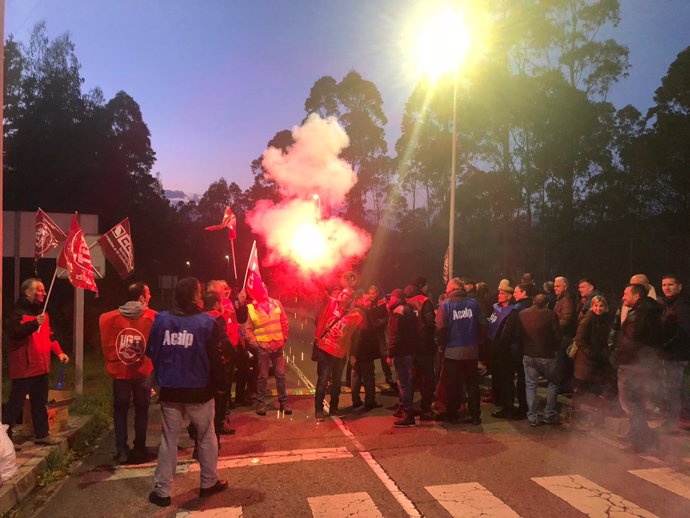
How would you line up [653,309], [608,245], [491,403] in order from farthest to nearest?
[608,245] → [491,403] → [653,309]

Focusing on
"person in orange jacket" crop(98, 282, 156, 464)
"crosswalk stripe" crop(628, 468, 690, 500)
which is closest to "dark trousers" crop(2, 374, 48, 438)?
"person in orange jacket" crop(98, 282, 156, 464)

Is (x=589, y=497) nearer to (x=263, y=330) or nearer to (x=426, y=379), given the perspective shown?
(x=426, y=379)

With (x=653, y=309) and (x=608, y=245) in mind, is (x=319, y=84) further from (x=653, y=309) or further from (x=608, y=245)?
(x=653, y=309)

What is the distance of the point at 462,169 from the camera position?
2967cm

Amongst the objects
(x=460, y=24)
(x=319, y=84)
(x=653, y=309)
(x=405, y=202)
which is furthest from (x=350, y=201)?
(x=653, y=309)

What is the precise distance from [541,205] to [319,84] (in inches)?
473

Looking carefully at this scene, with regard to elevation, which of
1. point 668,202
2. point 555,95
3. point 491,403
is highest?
point 555,95

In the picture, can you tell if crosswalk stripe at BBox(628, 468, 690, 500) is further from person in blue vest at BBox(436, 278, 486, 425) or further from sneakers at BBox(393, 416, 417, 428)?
sneakers at BBox(393, 416, 417, 428)

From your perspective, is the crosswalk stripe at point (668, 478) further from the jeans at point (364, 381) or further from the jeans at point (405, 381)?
the jeans at point (364, 381)

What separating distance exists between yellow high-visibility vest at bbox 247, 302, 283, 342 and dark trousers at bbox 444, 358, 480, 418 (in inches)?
98.9

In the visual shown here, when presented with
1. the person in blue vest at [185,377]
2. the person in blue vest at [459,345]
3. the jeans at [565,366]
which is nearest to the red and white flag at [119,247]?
the person in blue vest at [185,377]

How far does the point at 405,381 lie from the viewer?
7.84m

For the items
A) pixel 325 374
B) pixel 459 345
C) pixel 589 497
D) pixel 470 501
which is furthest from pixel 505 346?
pixel 470 501

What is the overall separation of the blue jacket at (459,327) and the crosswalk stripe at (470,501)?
2.59 m
